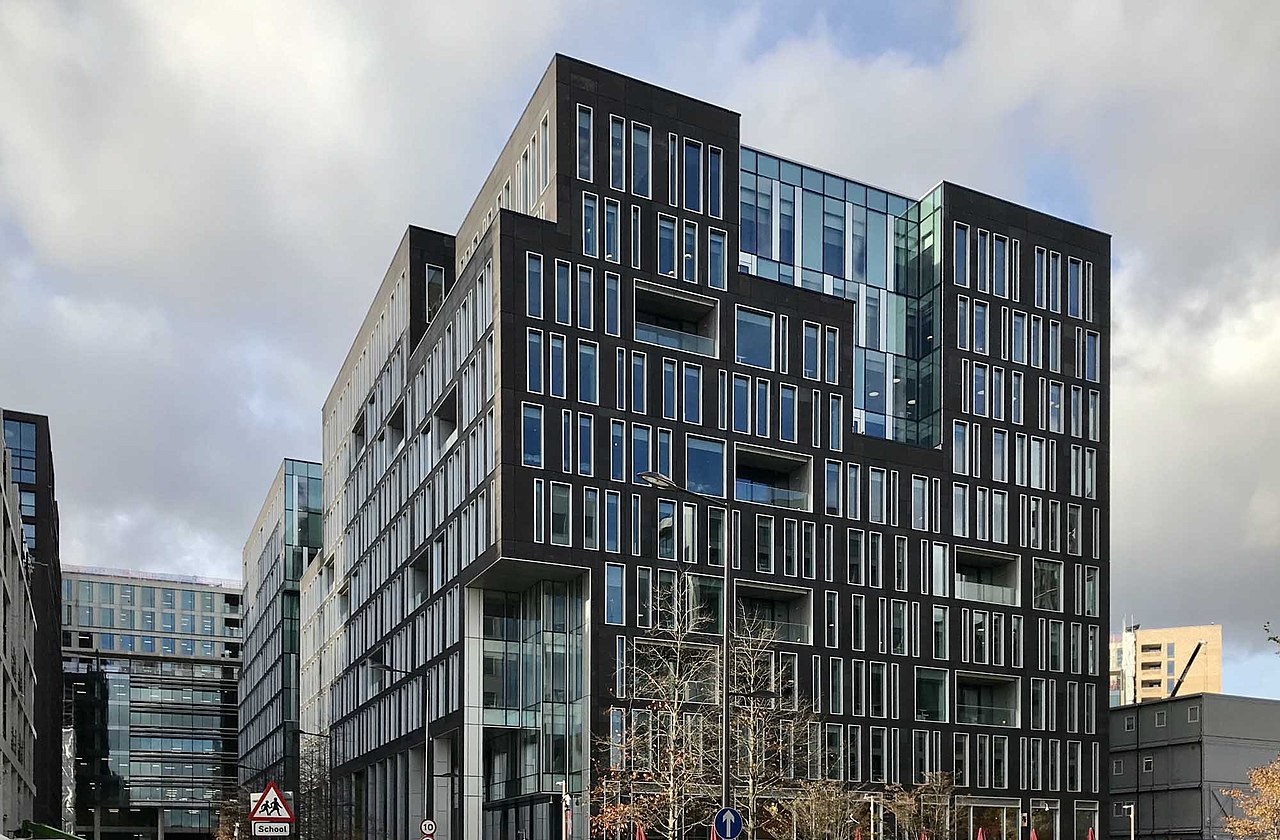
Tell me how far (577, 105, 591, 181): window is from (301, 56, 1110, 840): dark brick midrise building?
11 cm

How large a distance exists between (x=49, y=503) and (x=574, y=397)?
7044 cm

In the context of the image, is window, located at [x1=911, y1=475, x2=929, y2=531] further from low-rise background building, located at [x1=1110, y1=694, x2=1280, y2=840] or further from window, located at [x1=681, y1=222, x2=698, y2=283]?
low-rise background building, located at [x1=1110, y1=694, x2=1280, y2=840]

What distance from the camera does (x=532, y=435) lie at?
66.7m

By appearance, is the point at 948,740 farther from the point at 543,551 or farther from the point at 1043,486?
the point at 543,551

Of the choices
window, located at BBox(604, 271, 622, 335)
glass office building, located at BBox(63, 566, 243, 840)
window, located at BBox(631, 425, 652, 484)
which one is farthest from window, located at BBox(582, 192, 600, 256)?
glass office building, located at BBox(63, 566, 243, 840)

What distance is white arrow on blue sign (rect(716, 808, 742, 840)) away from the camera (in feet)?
96.2

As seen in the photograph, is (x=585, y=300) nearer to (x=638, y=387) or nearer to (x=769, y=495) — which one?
(x=638, y=387)

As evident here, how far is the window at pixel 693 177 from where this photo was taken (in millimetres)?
72188

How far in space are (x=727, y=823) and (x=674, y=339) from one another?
43191 mm

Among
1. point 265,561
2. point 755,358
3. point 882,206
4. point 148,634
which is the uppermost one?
point 882,206

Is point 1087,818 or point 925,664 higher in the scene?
point 925,664

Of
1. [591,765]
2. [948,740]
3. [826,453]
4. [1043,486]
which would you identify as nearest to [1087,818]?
[948,740]

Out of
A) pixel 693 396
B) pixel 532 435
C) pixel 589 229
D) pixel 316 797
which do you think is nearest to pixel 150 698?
pixel 316 797

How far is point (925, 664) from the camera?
76.4 m
